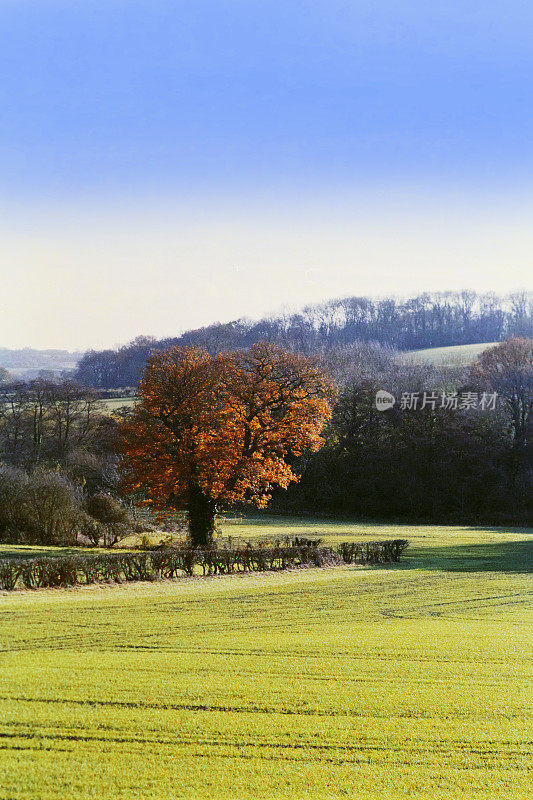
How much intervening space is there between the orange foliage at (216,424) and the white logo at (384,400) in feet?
106

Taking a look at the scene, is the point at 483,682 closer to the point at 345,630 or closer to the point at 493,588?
the point at 345,630

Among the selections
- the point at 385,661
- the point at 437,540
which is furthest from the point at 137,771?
the point at 437,540

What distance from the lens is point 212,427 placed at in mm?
29500

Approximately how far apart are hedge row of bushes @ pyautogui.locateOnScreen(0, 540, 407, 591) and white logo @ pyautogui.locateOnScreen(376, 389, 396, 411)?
35.9m

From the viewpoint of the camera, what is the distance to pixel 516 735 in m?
7.83

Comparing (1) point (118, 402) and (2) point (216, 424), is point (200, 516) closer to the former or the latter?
(2) point (216, 424)

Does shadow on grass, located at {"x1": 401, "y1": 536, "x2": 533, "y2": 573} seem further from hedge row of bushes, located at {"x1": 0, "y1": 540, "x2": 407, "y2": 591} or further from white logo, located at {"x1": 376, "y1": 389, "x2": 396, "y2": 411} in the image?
white logo, located at {"x1": 376, "y1": 389, "x2": 396, "y2": 411}

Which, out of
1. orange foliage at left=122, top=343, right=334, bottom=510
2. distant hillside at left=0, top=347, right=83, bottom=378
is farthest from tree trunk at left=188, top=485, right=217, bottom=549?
distant hillside at left=0, top=347, right=83, bottom=378

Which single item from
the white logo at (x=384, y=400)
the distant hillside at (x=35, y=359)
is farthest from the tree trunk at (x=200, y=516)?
the distant hillside at (x=35, y=359)

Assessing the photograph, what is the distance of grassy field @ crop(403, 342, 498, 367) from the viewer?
84.5 metres

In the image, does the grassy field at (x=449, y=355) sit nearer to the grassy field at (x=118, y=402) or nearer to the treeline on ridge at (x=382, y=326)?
the treeline on ridge at (x=382, y=326)

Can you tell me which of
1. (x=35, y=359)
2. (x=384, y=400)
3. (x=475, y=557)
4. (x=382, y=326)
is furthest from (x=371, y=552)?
(x=35, y=359)

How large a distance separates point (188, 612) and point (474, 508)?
144ft

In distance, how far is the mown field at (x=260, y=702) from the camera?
21.4ft
